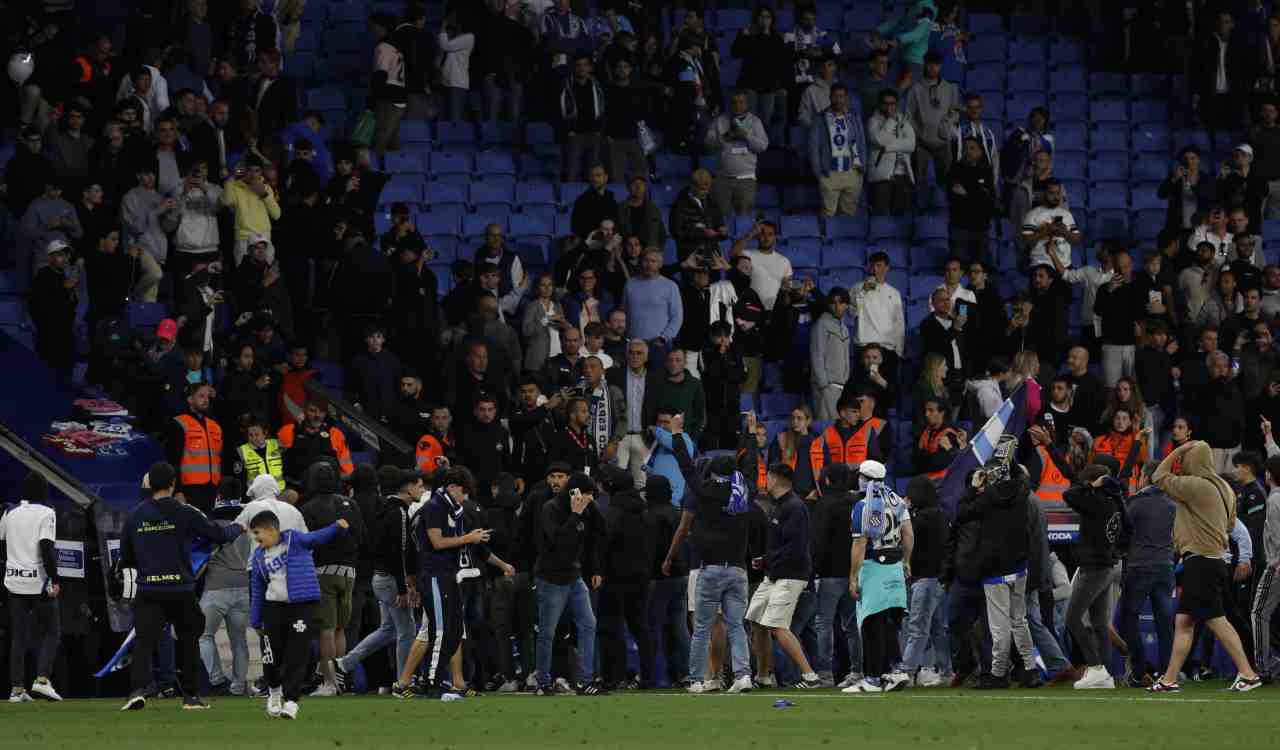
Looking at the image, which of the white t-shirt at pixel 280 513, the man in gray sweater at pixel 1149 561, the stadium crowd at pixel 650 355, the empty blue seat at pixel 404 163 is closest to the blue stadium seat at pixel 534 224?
the stadium crowd at pixel 650 355

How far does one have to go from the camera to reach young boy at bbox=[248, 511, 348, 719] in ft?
54.1

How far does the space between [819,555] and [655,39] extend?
1038 centimetres

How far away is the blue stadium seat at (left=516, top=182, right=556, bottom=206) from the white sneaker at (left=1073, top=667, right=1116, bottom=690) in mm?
10724

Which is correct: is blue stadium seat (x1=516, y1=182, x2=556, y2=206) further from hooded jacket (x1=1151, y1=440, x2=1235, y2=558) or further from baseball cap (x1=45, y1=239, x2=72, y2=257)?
hooded jacket (x1=1151, y1=440, x2=1235, y2=558)

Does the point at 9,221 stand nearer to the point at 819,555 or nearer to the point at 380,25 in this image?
the point at 380,25

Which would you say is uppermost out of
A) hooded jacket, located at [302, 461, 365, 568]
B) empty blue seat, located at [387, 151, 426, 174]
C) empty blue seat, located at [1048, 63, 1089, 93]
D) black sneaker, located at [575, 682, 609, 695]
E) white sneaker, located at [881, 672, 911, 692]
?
empty blue seat, located at [1048, 63, 1089, 93]

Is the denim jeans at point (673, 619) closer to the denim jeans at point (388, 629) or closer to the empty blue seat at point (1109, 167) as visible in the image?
the denim jeans at point (388, 629)

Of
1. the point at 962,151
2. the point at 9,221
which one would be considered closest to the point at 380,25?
the point at 9,221

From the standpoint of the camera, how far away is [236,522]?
1853 cm

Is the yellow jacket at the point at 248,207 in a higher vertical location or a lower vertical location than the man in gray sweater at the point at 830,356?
higher

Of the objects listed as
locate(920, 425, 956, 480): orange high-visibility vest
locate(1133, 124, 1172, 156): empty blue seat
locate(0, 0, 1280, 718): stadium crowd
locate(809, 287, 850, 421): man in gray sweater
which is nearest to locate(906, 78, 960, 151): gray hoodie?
locate(0, 0, 1280, 718): stadium crowd

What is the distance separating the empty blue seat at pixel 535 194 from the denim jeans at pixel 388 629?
883cm

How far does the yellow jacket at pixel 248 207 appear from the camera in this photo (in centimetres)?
2459

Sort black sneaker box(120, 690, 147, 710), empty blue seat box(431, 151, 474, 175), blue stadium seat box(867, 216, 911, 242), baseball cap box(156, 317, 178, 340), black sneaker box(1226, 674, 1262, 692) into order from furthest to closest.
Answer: blue stadium seat box(867, 216, 911, 242) < empty blue seat box(431, 151, 474, 175) < baseball cap box(156, 317, 178, 340) < black sneaker box(1226, 674, 1262, 692) < black sneaker box(120, 690, 147, 710)
